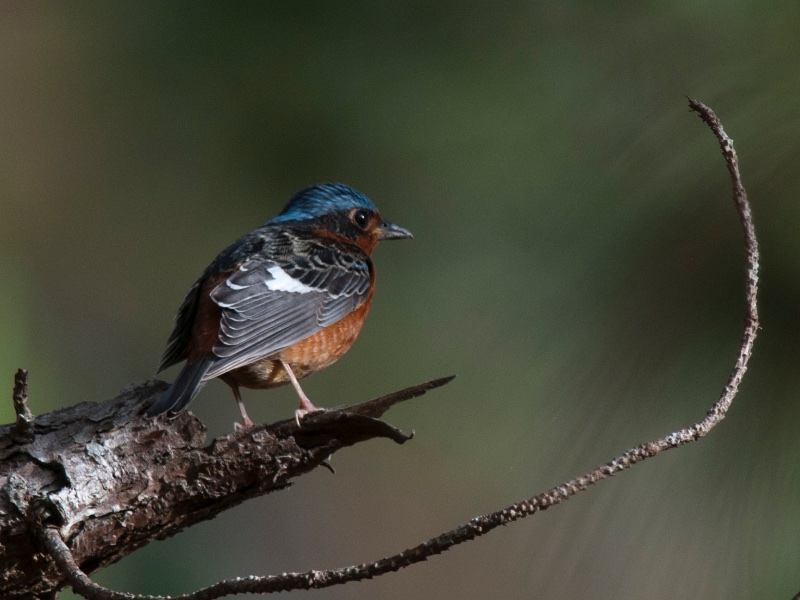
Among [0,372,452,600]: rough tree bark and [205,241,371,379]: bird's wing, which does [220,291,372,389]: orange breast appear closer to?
[205,241,371,379]: bird's wing

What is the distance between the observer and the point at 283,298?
3.38 metres

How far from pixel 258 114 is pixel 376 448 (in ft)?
6.61

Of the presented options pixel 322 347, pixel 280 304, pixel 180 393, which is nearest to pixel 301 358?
pixel 322 347

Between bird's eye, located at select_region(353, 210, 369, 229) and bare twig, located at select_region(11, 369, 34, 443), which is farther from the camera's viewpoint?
bird's eye, located at select_region(353, 210, 369, 229)

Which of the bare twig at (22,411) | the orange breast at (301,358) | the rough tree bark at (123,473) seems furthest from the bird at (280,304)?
the bare twig at (22,411)

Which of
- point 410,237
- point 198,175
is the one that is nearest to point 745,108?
point 410,237

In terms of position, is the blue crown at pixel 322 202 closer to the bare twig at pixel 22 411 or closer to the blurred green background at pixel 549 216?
the blurred green background at pixel 549 216

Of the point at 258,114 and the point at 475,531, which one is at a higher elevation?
the point at 258,114

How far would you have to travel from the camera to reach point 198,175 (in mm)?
4289

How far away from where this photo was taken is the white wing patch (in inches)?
134

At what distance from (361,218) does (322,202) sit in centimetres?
21

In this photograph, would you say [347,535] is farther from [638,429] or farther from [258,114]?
[638,429]

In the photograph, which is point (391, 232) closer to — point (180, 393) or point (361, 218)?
point (361, 218)

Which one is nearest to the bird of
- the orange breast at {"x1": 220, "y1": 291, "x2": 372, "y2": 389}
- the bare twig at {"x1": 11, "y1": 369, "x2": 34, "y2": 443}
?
the orange breast at {"x1": 220, "y1": 291, "x2": 372, "y2": 389}
